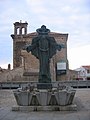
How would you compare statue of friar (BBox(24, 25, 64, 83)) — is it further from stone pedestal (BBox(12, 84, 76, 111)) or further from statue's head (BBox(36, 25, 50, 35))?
stone pedestal (BBox(12, 84, 76, 111))

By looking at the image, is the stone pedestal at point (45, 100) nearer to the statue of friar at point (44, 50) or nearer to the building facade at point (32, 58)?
the statue of friar at point (44, 50)

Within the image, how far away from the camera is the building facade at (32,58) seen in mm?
58406

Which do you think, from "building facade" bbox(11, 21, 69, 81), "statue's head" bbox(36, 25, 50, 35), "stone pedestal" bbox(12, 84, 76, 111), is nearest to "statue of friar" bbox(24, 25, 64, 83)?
"statue's head" bbox(36, 25, 50, 35)

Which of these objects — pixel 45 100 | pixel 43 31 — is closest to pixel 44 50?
pixel 43 31

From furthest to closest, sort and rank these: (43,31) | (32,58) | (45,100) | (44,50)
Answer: (32,58) < (43,31) < (44,50) < (45,100)

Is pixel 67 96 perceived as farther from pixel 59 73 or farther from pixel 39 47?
pixel 59 73

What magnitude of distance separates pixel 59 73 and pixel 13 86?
20.7m

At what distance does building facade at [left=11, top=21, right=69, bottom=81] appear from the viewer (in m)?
58.4

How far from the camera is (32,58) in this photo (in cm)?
5991

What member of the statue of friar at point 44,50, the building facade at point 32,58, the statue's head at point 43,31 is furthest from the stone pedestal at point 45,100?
the building facade at point 32,58

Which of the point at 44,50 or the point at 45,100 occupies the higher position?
the point at 44,50

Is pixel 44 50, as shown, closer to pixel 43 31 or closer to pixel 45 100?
pixel 43 31

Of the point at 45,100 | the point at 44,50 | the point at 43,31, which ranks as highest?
the point at 43,31

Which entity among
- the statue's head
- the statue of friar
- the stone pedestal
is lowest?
the stone pedestal
